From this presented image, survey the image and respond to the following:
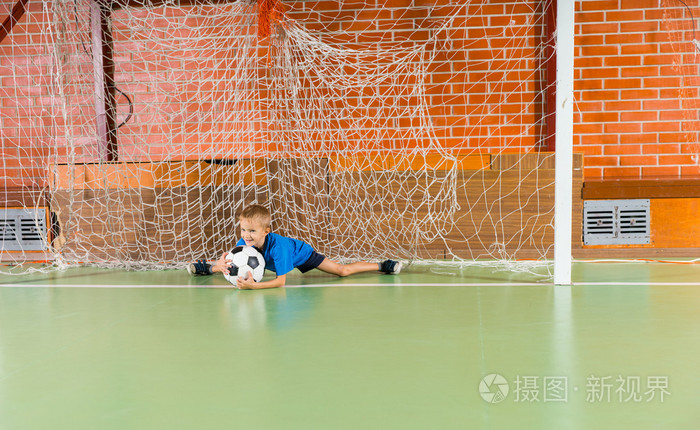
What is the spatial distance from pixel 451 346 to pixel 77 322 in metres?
1.93

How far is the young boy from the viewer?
3611 millimetres

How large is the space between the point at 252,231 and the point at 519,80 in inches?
116

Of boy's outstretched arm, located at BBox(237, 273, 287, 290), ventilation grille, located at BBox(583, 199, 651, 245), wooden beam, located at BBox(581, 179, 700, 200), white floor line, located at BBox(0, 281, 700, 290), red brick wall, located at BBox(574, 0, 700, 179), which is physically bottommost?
white floor line, located at BBox(0, 281, 700, 290)

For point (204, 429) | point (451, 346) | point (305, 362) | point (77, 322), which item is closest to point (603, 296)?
point (451, 346)

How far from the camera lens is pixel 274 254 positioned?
373 centimetres

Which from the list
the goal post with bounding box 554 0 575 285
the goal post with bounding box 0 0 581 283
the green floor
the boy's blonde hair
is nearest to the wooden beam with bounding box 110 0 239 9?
the goal post with bounding box 0 0 581 283

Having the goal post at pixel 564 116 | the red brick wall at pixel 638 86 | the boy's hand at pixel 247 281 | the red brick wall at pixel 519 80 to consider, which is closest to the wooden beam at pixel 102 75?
the red brick wall at pixel 519 80

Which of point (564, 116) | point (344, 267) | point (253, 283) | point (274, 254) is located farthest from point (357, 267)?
point (564, 116)

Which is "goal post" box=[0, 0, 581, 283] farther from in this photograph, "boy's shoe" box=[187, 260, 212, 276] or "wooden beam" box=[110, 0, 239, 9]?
"boy's shoe" box=[187, 260, 212, 276]

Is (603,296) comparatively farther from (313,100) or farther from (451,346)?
(313,100)

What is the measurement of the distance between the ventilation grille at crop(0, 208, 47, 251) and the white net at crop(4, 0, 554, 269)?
0.09m

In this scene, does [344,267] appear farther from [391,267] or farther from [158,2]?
[158,2]

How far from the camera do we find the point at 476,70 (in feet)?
16.8

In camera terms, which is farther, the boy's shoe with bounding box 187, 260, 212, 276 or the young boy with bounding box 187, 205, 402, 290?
the boy's shoe with bounding box 187, 260, 212, 276
